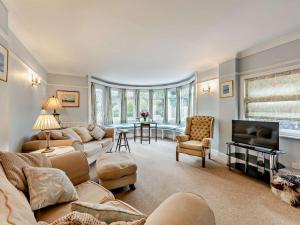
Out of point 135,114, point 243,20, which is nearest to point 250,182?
point 243,20

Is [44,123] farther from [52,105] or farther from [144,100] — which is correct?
[144,100]

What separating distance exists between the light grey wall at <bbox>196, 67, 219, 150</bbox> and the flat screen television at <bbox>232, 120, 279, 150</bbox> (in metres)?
0.90

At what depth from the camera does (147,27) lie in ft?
7.83

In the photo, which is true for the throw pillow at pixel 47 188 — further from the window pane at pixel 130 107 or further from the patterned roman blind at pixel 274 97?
the window pane at pixel 130 107

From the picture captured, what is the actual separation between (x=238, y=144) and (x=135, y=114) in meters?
5.06

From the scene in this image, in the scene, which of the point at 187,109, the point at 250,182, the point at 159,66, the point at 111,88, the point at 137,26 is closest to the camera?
the point at 137,26

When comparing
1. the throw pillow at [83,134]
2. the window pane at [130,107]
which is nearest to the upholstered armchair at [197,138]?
the throw pillow at [83,134]

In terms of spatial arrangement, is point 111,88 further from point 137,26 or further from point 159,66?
point 137,26

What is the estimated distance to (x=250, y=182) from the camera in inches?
108

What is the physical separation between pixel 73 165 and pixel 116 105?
5.47 metres

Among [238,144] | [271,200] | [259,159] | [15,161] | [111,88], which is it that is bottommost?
[271,200]

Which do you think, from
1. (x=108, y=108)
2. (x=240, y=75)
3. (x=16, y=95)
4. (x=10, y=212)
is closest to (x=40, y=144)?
(x=16, y=95)

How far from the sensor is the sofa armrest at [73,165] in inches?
66.0

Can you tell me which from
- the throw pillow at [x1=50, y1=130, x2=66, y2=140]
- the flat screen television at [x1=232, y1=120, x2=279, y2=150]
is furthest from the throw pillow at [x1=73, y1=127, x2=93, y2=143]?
the flat screen television at [x1=232, y1=120, x2=279, y2=150]
